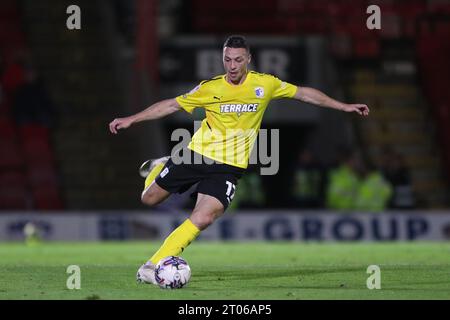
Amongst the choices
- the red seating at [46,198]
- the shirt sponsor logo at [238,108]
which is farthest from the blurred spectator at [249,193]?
the shirt sponsor logo at [238,108]

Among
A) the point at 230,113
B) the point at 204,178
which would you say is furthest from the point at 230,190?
the point at 230,113

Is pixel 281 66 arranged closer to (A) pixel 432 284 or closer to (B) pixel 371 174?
(B) pixel 371 174

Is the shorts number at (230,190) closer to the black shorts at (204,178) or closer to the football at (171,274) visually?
the black shorts at (204,178)

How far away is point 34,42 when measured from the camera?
87.5 feet

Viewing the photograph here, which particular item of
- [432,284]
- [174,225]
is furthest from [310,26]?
[432,284]

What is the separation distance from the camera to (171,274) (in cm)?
1003

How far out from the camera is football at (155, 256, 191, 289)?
32.9 ft

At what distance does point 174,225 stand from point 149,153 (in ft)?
9.33

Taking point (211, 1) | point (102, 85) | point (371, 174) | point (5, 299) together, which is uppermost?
point (211, 1)

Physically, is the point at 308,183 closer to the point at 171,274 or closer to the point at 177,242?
the point at 177,242

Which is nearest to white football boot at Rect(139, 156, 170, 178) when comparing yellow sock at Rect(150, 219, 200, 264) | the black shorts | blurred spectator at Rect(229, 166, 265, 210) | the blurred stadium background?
the black shorts

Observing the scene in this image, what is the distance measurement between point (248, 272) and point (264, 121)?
13043 mm

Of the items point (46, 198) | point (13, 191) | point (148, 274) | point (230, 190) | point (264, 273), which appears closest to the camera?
point (148, 274)

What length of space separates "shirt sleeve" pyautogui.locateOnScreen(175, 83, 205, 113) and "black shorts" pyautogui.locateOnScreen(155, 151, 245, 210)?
0.53m
